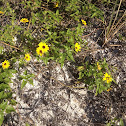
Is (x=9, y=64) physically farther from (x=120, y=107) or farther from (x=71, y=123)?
(x=120, y=107)

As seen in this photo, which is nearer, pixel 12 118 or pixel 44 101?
pixel 12 118

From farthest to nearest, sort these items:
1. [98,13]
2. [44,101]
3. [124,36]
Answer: [124,36] → [98,13] → [44,101]

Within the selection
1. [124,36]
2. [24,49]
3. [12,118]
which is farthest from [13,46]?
[124,36]

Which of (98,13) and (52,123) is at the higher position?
(98,13)

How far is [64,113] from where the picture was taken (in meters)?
1.39

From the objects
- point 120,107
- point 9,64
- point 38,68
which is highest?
point 9,64

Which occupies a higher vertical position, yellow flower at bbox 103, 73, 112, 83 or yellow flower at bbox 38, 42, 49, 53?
yellow flower at bbox 38, 42, 49, 53

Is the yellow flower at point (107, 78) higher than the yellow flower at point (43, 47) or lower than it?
lower

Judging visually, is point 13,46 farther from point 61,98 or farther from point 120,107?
point 120,107

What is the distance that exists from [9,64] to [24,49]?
0.25 meters

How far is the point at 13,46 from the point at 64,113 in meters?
0.98

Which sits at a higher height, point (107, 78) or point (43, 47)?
point (43, 47)

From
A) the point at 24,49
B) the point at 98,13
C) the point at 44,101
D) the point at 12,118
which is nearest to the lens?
the point at 12,118

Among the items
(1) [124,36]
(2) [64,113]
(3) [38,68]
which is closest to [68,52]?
(3) [38,68]
